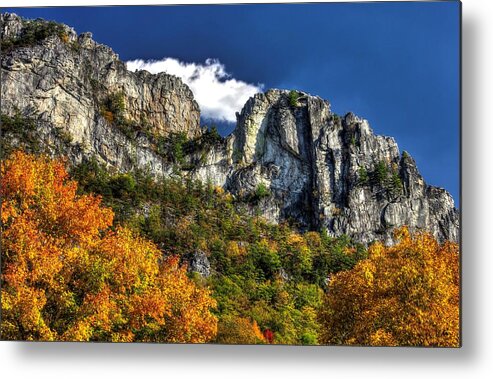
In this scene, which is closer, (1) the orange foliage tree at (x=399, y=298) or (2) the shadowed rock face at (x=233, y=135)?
(1) the orange foliage tree at (x=399, y=298)

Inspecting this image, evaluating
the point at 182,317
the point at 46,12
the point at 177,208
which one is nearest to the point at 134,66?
the point at 46,12

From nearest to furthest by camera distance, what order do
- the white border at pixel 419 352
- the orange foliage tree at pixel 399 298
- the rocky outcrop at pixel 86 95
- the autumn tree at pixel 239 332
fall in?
the white border at pixel 419 352 → the orange foliage tree at pixel 399 298 → the autumn tree at pixel 239 332 → the rocky outcrop at pixel 86 95

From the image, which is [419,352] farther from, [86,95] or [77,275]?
[86,95]

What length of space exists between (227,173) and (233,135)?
312mm

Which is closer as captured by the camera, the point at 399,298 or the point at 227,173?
the point at 399,298

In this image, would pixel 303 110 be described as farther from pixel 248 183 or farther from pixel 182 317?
pixel 182 317

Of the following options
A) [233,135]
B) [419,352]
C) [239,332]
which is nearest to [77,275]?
[239,332]

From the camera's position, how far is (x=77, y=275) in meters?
5.19

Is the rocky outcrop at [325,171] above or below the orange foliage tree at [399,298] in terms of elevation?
above

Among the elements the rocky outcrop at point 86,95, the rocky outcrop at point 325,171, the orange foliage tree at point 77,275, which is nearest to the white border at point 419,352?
the orange foliage tree at point 77,275

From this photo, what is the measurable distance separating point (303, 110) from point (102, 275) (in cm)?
206

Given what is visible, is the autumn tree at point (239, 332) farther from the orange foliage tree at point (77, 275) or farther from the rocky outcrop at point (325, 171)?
the rocky outcrop at point (325, 171)

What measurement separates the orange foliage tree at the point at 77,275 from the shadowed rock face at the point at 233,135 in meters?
0.42

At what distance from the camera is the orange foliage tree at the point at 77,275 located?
507 cm
